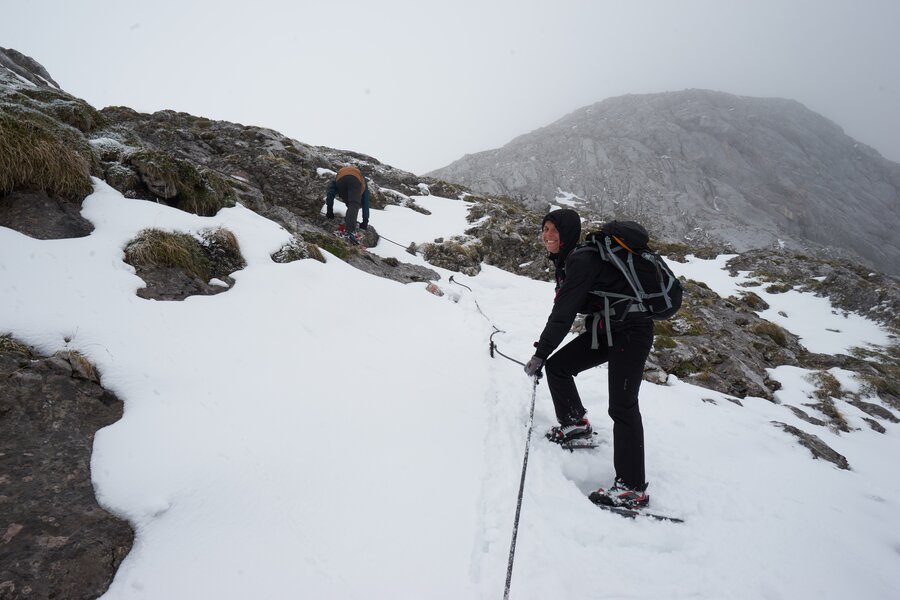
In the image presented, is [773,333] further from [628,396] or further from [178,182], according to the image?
[178,182]

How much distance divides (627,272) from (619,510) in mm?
2389

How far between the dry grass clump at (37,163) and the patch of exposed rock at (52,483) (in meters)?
3.20

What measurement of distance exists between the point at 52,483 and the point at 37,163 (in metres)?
5.02

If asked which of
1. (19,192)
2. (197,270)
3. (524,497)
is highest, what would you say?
(19,192)

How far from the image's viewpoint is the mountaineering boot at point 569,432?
4.45 metres

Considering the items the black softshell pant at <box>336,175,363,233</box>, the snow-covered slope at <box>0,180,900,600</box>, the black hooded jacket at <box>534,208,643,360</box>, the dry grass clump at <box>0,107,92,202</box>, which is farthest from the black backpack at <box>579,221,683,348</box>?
the black softshell pant at <box>336,175,363,233</box>

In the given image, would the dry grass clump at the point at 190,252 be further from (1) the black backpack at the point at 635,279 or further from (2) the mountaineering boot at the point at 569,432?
(1) the black backpack at the point at 635,279

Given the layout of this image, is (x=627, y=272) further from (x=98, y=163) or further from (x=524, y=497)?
(x=98, y=163)

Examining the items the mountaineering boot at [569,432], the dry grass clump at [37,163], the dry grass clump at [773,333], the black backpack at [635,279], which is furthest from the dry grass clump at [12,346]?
the dry grass clump at [773,333]

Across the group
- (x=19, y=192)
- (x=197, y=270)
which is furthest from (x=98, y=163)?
(x=197, y=270)

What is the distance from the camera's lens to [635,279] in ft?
11.6

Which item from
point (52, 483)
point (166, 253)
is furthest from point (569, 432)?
point (166, 253)

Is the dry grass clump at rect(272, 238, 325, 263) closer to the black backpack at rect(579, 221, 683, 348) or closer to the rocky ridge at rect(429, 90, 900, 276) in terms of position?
the black backpack at rect(579, 221, 683, 348)

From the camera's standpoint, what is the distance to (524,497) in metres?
3.48
